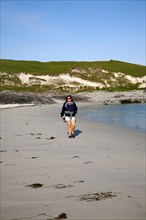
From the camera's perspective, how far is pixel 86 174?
8.09 m

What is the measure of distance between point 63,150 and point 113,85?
8859cm

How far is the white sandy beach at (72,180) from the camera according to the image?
19.0 feet

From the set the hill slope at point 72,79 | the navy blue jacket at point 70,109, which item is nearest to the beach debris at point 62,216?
the navy blue jacket at point 70,109

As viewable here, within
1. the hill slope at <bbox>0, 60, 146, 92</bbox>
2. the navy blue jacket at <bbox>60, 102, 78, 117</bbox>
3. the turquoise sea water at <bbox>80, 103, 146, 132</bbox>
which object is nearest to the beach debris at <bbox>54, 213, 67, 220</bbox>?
the navy blue jacket at <bbox>60, 102, 78, 117</bbox>

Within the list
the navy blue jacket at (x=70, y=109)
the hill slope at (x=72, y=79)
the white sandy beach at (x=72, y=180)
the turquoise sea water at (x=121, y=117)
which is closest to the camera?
the white sandy beach at (x=72, y=180)

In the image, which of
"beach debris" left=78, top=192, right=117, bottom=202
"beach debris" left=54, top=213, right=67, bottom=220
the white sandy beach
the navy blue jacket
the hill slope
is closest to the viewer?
"beach debris" left=54, top=213, right=67, bottom=220

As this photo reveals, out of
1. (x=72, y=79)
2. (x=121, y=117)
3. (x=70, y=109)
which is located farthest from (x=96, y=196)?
(x=72, y=79)

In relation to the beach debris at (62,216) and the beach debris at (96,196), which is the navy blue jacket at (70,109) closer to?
the beach debris at (96,196)

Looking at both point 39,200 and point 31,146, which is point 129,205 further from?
point 31,146

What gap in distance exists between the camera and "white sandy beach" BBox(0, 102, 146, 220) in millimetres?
5789

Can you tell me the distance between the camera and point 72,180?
7582 millimetres

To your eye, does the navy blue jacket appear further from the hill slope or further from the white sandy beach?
the hill slope

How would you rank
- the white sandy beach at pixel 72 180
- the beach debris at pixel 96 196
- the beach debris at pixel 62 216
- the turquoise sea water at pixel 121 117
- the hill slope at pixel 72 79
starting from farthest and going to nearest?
the hill slope at pixel 72 79 < the turquoise sea water at pixel 121 117 < the beach debris at pixel 96 196 < the white sandy beach at pixel 72 180 < the beach debris at pixel 62 216

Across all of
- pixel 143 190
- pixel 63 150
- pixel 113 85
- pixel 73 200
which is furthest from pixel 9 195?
Answer: pixel 113 85
